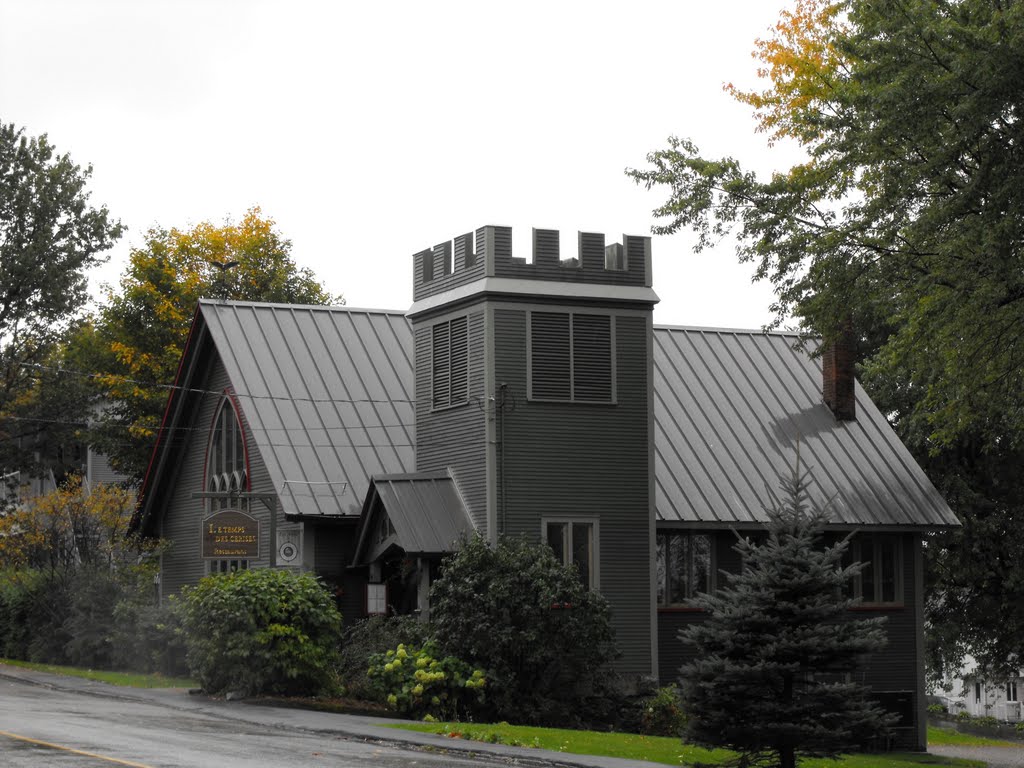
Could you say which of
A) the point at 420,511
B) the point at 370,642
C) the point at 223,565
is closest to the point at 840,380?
the point at 420,511

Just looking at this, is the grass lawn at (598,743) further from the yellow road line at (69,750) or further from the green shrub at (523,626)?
the yellow road line at (69,750)

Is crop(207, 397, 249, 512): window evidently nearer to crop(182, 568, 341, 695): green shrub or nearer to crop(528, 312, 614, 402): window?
crop(182, 568, 341, 695): green shrub

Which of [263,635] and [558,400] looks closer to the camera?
[263,635]

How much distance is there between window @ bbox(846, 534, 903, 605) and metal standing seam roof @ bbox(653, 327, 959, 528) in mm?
794

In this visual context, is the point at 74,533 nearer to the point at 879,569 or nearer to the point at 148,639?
the point at 148,639

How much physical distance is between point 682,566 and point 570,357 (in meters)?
5.52

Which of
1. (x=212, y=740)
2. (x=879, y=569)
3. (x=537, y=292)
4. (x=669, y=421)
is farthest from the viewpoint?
(x=669, y=421)

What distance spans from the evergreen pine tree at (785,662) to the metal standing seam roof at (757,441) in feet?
38.5

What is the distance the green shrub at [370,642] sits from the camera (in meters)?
28.0

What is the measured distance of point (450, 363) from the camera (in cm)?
3116

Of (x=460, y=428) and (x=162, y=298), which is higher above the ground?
(x=162, y=298)

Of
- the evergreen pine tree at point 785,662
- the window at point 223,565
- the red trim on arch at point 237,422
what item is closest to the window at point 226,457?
the red trim on arch at point 237,422

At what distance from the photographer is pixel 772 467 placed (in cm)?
3516

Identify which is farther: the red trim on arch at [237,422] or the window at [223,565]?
the window at [223,565]
